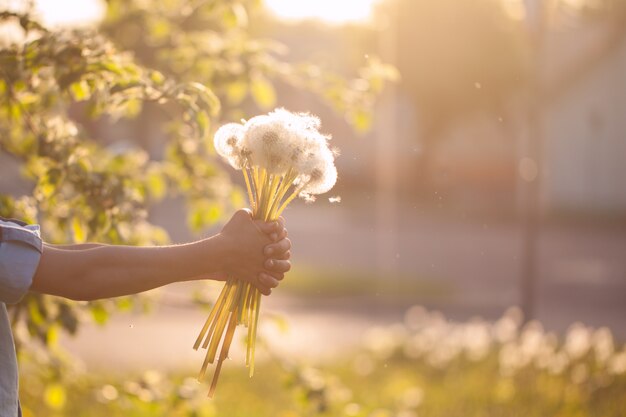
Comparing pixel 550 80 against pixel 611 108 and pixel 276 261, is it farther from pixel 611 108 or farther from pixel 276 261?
pixel 276 261

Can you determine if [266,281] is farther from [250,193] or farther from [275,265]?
[250,193]

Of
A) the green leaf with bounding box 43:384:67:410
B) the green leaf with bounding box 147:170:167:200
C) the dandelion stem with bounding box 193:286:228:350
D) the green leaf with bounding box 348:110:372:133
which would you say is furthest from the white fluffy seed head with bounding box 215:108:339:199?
the green leaf with bounding box 43:384:67:410

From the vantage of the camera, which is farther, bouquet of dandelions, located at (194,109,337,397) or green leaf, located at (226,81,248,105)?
green leaf, located at (226,81,248,105)

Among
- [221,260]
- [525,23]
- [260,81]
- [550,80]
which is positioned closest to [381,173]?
[550,80]

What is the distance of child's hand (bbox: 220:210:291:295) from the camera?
6.34ft

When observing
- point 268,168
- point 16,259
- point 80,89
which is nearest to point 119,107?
point 80,89

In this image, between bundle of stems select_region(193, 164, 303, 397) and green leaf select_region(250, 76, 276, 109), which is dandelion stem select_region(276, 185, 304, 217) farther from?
green leaf select_region(250, 76, 276, 109)

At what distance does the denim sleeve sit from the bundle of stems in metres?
0.41

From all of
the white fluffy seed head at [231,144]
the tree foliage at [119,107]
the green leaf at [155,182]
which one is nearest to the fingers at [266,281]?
the white fluffy seed head at [231,144]

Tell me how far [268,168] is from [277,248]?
0.54 feet

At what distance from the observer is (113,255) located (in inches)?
74.3

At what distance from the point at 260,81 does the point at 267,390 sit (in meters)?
3.71

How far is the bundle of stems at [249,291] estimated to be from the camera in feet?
6.56

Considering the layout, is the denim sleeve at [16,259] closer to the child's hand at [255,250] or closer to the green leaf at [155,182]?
the child's hand at [255,250]
